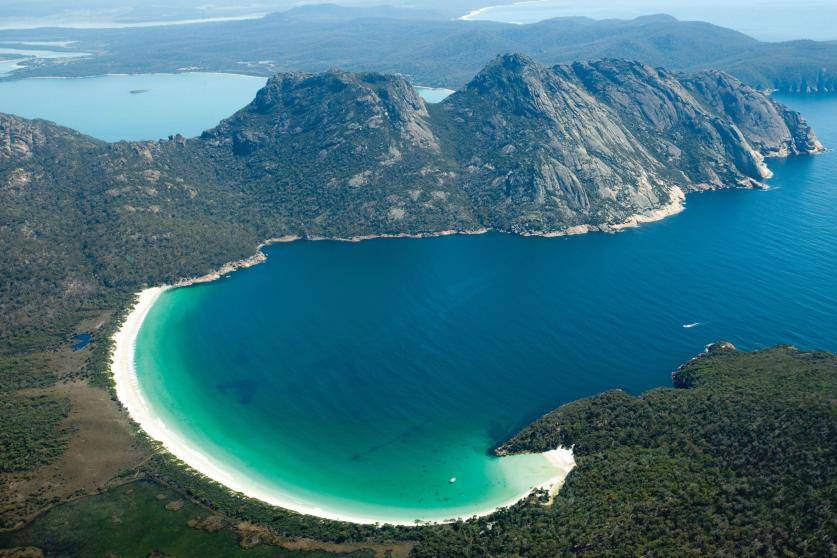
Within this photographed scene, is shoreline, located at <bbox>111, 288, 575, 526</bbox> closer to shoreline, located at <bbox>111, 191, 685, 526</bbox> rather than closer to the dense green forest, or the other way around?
shoreline, located at <bbox>111, 191, 685, 526</bbox>

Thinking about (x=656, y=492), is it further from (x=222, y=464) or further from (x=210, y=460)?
(x=210, y=460)

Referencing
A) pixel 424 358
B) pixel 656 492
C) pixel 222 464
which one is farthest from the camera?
pixel 424 358

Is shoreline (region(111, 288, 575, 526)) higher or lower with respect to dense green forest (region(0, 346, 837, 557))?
lower

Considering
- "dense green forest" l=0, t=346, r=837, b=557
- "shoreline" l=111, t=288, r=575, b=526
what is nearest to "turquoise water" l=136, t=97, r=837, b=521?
"shoreline" l=111, t=288, r=575, b=526

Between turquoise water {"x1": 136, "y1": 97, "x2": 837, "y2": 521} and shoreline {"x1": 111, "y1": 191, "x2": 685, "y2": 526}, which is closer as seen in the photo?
→ shoreline {"x1": 111, "y1": 191, "x2": 685, "y2": 526}

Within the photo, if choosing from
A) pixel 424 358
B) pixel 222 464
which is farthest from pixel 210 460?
pixel 424 358

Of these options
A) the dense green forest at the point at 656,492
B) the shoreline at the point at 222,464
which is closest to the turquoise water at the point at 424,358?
the shoreline at the point at 222,464

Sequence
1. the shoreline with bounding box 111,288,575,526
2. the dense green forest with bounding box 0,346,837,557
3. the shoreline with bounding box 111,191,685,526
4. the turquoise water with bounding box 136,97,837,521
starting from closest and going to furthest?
the dense green forest with bounding box 0,346,837,557 → the shoreline with bounding box 111,288,575,526 → the shoreline with bounding box 111,191,685,526 → the turquoise water with bounding box 136,97,837,521

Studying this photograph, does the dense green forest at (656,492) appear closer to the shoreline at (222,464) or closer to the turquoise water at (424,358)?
the shoreline at (222,464)
